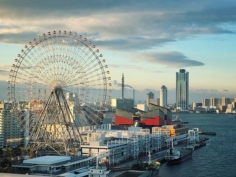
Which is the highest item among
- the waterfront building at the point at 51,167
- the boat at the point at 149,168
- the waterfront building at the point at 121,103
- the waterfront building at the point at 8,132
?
the waterfront building at the point at 121,103

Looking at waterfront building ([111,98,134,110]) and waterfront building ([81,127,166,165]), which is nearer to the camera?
waterfront building ([81,127,166,165])

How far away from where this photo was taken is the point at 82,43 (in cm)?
1780

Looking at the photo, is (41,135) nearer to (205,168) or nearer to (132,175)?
(132,175)

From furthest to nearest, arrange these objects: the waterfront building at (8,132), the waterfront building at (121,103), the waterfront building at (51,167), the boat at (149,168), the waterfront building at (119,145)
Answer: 1. the waterfront building at (121,103)
2. the waterfront building at (8,132)
3. the waterfront building at (119,145)
4. the boat at (149,168)
5. the waterfront building at (51,167)

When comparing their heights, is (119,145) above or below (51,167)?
above

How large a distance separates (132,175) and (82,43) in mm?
6603

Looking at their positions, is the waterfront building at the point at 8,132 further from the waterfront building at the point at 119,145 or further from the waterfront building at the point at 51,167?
the waterfront building at the point at 51,167

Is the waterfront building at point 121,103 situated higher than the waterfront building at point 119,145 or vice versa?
the waterfront building at point 121,103

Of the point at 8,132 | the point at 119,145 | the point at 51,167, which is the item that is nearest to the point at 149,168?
the point at 119,145

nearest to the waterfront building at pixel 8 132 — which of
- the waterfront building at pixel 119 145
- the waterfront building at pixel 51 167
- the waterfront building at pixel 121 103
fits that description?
the waterfront building at pixel 119 145

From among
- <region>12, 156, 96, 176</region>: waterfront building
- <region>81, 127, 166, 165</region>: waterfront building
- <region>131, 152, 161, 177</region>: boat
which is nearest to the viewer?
<region>12, 156, 96, 176</region>: waterfront building

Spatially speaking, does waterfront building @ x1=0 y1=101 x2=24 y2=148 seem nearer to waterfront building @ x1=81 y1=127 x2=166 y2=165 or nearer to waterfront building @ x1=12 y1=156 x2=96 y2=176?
waterfront building @ x1=81 y1=127 x2=166 y2=165

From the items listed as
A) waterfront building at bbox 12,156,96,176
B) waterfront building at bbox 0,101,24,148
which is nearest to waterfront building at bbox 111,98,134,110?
waterfront building at bbox 0,101,24,148

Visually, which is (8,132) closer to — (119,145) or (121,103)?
(119,145)
